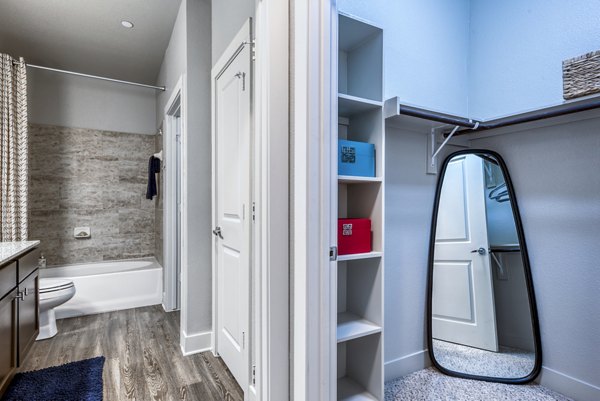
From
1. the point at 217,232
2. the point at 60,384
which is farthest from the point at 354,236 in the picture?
the point at 60,384

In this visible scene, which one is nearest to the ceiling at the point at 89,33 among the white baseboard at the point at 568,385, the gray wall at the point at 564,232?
the gray wall at the point at 564,232

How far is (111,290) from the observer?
3.01 metres

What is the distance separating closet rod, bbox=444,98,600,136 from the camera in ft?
4.39

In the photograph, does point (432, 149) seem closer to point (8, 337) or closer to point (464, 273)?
point (464, 273)

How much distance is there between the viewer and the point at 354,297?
1486mm

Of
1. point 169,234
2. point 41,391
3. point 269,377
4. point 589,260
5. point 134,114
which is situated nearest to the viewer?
point 269,377

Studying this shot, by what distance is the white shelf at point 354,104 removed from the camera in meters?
1.27

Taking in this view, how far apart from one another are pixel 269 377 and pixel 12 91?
10.4 ft

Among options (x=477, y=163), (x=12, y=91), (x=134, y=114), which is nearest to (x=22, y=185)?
(x=12, y=91)

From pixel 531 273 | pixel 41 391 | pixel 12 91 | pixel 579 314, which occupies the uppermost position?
pixel 12 91

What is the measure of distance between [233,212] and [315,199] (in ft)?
2.82

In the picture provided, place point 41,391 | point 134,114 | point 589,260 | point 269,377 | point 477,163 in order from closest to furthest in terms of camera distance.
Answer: point 269,377
point 589,260
point 41,391
point 477,163
point 134,114

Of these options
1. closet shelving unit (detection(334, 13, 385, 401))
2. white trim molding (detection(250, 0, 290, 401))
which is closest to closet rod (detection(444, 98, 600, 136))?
closet shelving unit (detection(334, 13, 385, 401))

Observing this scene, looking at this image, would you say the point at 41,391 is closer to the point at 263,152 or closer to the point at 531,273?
the point at 263,152
